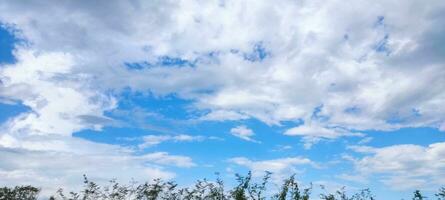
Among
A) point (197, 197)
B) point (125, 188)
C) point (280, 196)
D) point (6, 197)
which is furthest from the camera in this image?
point (6, 197)

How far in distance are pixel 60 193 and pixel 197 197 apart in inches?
603

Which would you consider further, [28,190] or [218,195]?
[28,190]

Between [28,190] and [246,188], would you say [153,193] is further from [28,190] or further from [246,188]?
[28,190]

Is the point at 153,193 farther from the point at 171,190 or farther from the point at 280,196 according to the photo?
the point at 280,196

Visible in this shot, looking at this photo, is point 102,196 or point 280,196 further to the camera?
point 102,196

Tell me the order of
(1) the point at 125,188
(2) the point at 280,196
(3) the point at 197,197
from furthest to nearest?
(1) the point at 125,188 < (3) the point at 197,197 < (2) the point at 280,196

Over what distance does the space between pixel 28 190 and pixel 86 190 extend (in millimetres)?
25536

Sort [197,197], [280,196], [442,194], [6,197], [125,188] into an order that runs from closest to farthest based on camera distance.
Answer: [280,196] < [442,194] < [197,197] < [125,188] < [6,197]

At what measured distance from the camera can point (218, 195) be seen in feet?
122

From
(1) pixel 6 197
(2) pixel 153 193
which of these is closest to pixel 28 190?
(1) pixel 6 197

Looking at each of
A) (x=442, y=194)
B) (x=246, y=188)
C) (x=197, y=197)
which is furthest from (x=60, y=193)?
(x=442, y=194)

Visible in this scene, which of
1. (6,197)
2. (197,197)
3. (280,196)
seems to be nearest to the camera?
(280,196)

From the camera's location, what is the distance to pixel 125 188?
4234 centimetres

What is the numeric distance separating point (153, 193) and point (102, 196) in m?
5.78
